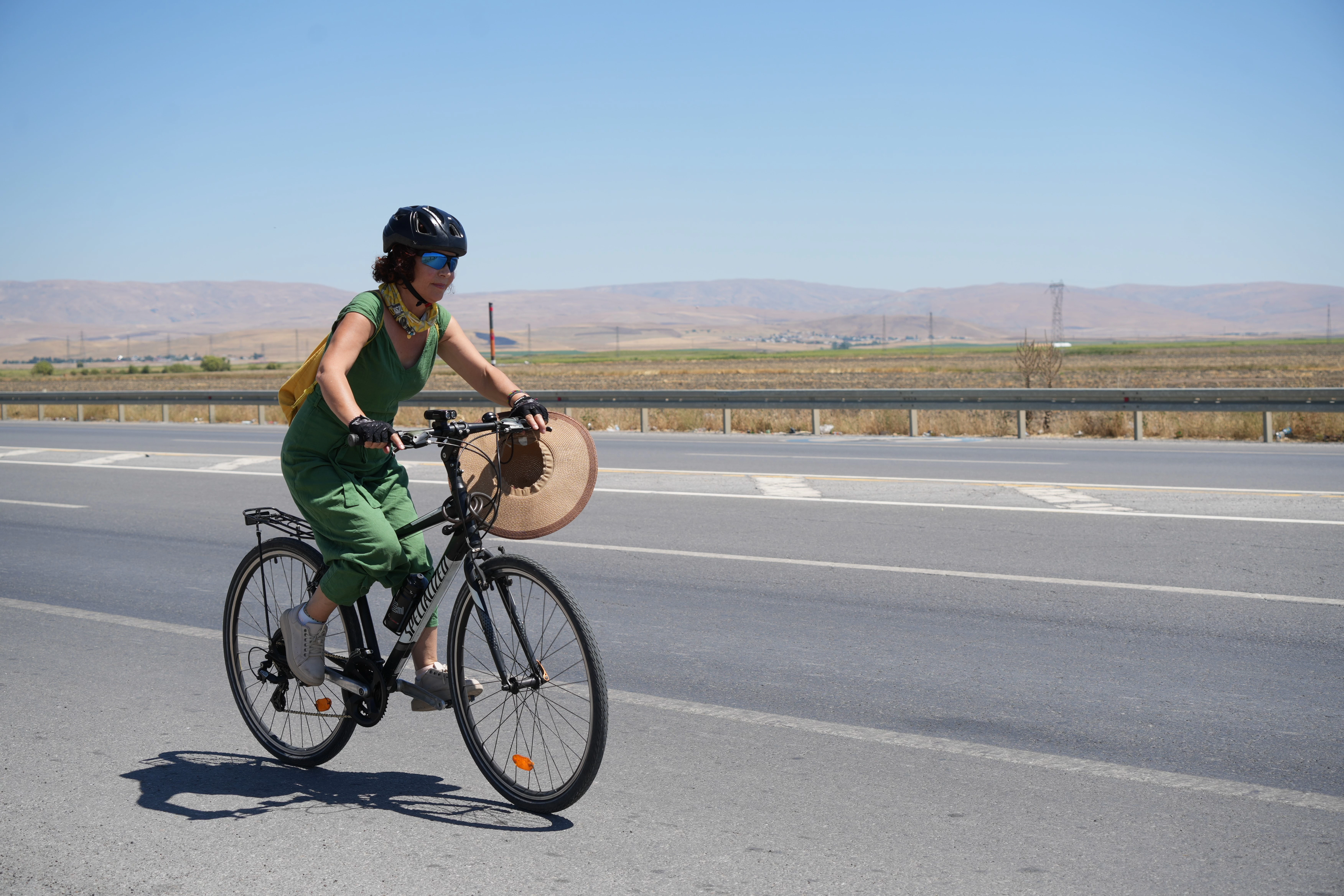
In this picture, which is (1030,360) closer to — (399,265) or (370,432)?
(399,265)

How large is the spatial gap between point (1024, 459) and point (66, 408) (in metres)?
29.8

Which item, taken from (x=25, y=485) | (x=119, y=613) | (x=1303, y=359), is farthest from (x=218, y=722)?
(x=1303, y=359)

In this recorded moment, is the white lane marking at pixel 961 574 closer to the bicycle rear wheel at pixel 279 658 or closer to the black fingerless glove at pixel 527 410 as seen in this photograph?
the bicycle rear wheel at pixel 279 658

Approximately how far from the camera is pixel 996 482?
1285cm

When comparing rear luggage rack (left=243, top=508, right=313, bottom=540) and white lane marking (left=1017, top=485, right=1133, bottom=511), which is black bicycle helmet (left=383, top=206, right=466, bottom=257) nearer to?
rear luggage rack (left=243, top=508, right=313, bottom=540)

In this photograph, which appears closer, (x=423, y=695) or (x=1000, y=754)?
(x=423, y=695)

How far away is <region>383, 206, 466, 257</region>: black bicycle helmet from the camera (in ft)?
13.3

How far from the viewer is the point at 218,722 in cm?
521

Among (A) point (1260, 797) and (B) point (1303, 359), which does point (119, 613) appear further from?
(B) point (1303, 359)

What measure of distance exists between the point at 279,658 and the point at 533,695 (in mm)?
1195

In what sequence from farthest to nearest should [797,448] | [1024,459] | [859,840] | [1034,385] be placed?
[1034,385] < [797,448] < [1024,459] < [859,840]

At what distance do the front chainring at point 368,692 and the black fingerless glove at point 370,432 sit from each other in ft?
3.23

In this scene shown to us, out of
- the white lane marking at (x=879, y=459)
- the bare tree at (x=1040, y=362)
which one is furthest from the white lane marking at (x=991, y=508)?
the bare tree at (x=1040, y=362)

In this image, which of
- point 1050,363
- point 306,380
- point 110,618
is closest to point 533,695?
point 306,380
